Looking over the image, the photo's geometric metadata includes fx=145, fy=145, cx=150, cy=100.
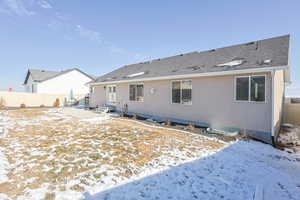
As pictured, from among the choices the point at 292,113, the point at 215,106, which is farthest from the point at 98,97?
the point at 292,113

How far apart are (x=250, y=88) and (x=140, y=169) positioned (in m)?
5.55

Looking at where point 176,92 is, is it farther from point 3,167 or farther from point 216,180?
point 3,167

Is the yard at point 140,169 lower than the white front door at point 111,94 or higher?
lower

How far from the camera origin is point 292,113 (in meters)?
10.2

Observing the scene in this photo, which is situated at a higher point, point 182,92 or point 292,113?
point 182,92

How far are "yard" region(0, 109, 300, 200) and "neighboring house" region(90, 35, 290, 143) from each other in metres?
1.46

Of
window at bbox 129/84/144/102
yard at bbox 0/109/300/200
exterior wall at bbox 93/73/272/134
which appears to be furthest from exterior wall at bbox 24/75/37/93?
exterior wall at bbox 93/73/272/134

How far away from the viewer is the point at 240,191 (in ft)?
8.75

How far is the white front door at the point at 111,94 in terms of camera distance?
1248 cm

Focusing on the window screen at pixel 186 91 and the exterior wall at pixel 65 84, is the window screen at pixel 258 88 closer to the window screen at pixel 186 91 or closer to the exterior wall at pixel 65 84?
the window screen at pixel 186 91

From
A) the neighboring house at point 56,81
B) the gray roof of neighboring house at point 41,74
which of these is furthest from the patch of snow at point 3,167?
the gray roof of neighboring house at point 41,74

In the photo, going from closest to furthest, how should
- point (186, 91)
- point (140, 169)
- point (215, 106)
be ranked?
1. point (140, 169)
2. point (215, 106)
3. point (186, 91)

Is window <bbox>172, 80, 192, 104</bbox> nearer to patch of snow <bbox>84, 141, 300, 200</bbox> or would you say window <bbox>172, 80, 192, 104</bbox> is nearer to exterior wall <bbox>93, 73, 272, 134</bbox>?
exterior wall <bbox>93, 73, 272, 134</bbox>

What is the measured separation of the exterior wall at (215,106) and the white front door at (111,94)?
3.96 m
